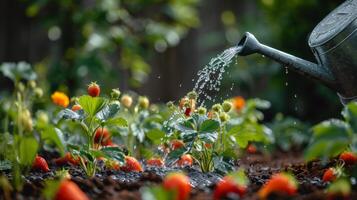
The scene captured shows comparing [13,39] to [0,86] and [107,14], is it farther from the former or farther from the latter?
[107,14]

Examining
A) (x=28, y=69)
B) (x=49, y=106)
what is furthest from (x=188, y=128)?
(x=49, y=106)

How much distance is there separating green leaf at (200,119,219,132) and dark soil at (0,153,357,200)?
147 millimetres

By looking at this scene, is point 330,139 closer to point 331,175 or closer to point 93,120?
point 331,175

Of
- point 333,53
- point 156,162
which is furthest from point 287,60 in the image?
point 156,162

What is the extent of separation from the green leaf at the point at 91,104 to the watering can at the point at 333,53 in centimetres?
47

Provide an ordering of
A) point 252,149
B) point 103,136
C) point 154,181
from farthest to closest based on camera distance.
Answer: point 252,149 < point 103,136 < point 154,181

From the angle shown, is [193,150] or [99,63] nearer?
[193,150]

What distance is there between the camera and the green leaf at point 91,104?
175 cm

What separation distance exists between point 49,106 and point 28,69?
421 mm

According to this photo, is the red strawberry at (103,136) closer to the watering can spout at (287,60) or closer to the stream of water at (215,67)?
the stream of water at (215,67)

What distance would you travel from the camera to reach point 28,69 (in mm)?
2396

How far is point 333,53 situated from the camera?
1941mm

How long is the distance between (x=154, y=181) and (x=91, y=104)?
0.30 m

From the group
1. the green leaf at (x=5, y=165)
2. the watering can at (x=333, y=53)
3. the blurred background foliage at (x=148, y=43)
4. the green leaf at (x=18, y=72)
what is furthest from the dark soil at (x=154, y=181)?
the blurred background foliage at (x=148, y=43)
